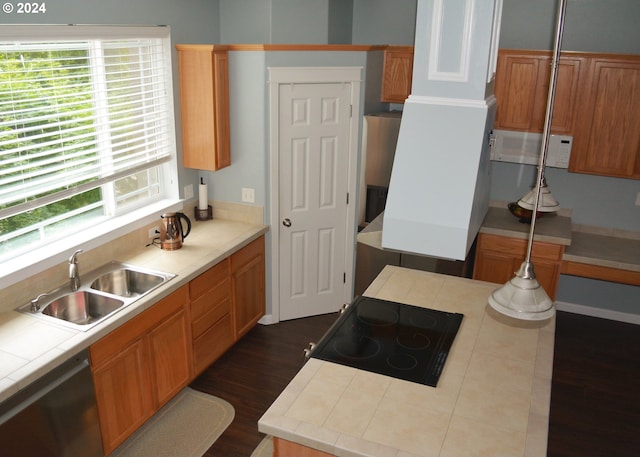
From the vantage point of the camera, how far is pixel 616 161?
4.56 meters

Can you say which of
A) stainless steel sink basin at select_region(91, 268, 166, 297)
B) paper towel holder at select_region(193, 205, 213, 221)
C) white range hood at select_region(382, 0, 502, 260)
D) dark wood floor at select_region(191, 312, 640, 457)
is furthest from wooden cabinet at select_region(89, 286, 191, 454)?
white range hood at select_region(382, 0, 502, 260)

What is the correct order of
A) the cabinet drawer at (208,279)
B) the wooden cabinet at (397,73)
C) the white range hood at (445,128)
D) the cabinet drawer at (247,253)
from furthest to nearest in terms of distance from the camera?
1. the wooden cabinet at (397,73)
2. the cabinet drawer at (247,253)
3. the cabinet drawer at (208,279)
4. the white range hood at (445,128)

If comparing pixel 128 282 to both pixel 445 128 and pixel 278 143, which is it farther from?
pixel 445 128

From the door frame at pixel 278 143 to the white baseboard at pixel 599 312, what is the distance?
2.03m

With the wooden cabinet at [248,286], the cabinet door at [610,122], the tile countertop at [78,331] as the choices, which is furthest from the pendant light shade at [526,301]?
the cabinet door at [610,122]

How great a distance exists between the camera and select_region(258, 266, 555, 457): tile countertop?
7.04 ft

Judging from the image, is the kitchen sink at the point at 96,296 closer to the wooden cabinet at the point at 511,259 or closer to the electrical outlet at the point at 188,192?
the electrical outlet at the point at 188,192

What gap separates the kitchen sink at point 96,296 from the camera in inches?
127

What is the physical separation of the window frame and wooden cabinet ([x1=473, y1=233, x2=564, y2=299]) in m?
2.57

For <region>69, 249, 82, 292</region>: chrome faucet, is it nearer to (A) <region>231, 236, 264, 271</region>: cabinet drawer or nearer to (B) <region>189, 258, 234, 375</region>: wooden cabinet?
(B) <region>189, 258, 234, 375</region>: wooden cabinet

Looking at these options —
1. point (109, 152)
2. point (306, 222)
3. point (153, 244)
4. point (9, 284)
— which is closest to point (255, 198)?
point (306, 222)

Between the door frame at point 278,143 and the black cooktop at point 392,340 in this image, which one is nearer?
the black cooktop at point 392,340

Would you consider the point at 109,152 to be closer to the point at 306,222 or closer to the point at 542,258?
the point at 306,222

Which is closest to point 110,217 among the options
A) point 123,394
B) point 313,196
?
point 123,394
